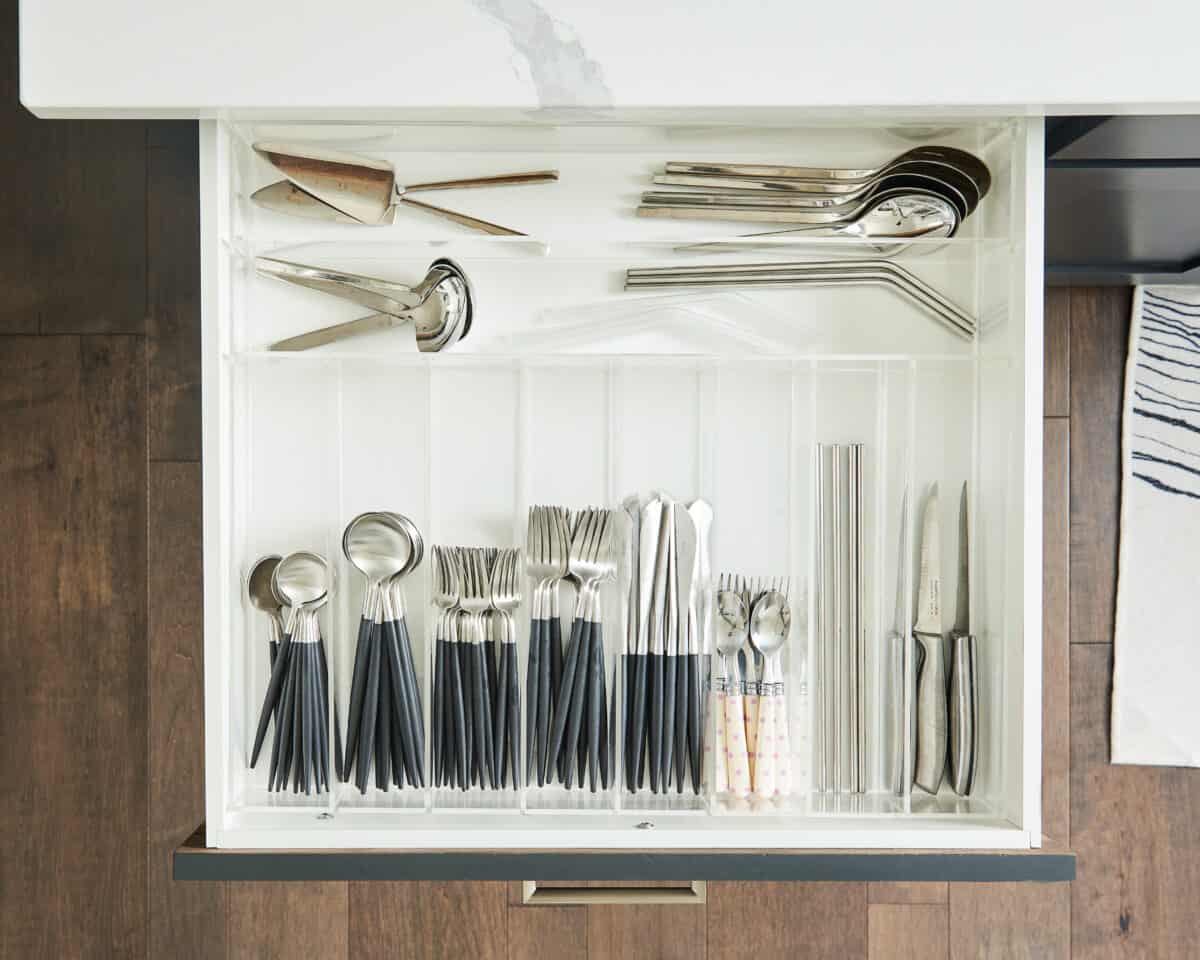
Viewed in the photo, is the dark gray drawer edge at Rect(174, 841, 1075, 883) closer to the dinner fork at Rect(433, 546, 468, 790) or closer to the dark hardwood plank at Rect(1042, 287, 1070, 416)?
the dinner fork at Rect(433, 546, 468, 790)

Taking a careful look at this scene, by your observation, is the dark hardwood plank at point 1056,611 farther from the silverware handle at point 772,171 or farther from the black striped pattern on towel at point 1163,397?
the silverware handle at point 772,171

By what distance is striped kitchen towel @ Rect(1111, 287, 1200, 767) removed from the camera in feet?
3.95

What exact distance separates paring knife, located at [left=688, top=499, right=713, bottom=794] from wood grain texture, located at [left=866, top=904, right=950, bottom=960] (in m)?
0.46

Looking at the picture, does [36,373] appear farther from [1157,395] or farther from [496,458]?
[1157,395]

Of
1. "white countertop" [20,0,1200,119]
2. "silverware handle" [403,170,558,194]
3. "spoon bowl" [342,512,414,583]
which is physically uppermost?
"white countertop" [20,0,1200,119]

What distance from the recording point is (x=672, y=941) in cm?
121

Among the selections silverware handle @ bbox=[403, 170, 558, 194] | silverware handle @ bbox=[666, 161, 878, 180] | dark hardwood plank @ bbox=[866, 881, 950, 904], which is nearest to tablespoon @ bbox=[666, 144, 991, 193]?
silverware handle @ bbox=[666, 161, 878, 180]

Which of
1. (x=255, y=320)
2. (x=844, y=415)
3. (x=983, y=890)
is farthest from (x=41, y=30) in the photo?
(x=983, y=890)

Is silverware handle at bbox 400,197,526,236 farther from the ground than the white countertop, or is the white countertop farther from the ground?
the white countertop

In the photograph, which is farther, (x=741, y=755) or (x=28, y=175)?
Result: (x=28, y=175)

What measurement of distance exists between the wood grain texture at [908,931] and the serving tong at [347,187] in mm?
908

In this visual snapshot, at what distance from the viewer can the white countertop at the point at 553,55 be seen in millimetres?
775

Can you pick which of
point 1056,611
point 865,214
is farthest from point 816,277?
point 1056,611

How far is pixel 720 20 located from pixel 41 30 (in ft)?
1.72
